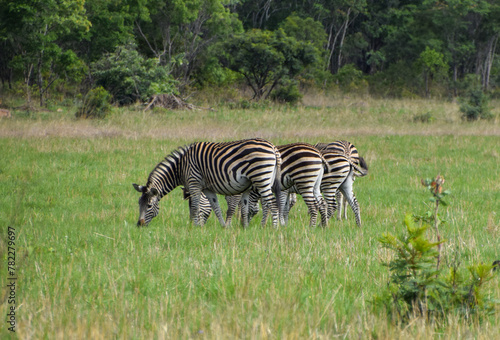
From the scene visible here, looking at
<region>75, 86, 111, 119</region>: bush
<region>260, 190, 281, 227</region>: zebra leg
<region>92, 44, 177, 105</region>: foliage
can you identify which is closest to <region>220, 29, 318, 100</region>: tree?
<region>92, 44, 177, 105</region>: foliage

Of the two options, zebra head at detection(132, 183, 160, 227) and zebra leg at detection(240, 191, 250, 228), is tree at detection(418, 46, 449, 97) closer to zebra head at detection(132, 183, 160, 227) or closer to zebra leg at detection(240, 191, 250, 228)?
zebra leg at detection(240, 191, 250, 228)

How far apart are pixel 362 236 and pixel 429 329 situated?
3567mm

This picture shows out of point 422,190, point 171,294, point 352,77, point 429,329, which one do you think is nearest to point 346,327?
point 429,329

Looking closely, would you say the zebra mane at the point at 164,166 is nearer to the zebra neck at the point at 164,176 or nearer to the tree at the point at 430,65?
the zebra neck at the point at 164,176

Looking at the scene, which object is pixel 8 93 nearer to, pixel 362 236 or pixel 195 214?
pixel 195 214

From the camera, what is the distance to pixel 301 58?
38.4 metres

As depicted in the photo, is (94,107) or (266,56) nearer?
(94,107)

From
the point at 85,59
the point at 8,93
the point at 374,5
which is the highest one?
the point at 374,5

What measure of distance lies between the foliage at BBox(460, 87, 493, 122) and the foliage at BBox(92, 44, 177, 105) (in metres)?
16.1

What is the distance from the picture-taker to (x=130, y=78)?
1236 inches

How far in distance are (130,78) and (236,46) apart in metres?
9.02

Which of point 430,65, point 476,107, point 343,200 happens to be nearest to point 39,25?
point 476,107

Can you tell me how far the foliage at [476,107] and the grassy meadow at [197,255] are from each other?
33.2ft

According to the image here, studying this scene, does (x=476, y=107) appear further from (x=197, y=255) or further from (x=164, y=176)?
(x=197, y=255)
